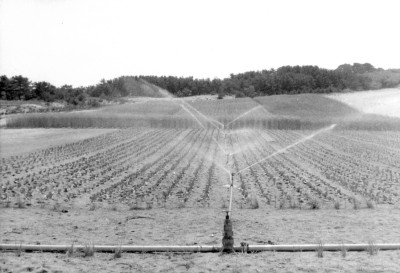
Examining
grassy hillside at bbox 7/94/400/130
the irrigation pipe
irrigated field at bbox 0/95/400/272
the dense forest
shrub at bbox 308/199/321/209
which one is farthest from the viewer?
the dense forest

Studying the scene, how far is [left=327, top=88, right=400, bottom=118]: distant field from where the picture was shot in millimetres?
44906

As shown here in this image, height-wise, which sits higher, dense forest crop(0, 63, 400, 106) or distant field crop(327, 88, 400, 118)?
dense forest crop(0, 63, 400, 106)

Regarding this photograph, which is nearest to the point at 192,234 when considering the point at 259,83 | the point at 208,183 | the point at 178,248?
the point at 178,248

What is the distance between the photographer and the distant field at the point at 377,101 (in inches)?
1768

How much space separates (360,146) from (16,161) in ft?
72.1

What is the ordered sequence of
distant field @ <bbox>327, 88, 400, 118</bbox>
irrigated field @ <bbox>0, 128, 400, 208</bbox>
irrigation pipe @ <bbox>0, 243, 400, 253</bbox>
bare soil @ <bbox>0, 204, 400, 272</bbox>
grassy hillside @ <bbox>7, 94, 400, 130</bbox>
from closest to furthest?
1. bare soil @ <bbox>0, 204, 400, 272</bbox>
2. irrigation pipe @ <bbox>0, 243, 400, 253</bbox>
3. irrigated field @ <bbox>0, 128, 400, 208</bbox>
4. distant field @ <bbox>327, 88, 400, 118</bbox>
5. grassy hillside @ <bbox>7, 94, 400, 130</bbox>

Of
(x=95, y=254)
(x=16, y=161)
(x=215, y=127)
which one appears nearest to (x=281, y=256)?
(x=95, y=254)

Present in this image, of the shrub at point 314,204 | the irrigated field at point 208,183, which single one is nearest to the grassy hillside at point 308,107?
the irrigated field at point 208,183

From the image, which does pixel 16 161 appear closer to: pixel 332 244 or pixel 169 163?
pixel 169 163

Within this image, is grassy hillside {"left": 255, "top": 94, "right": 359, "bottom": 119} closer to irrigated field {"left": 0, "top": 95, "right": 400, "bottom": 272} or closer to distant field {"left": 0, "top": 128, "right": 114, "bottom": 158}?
→ irrigated field {"left": 0, "top": 95, "right": 400, "bottom": 272}

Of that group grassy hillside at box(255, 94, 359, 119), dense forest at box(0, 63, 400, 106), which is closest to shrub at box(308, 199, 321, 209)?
grassy hillside at box(255, 94, 359, 119)

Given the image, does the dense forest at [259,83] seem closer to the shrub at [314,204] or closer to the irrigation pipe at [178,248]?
the shrub at [314,204]

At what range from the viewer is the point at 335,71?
3228 inches

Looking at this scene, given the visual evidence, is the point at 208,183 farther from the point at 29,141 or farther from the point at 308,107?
the point at 308,107
